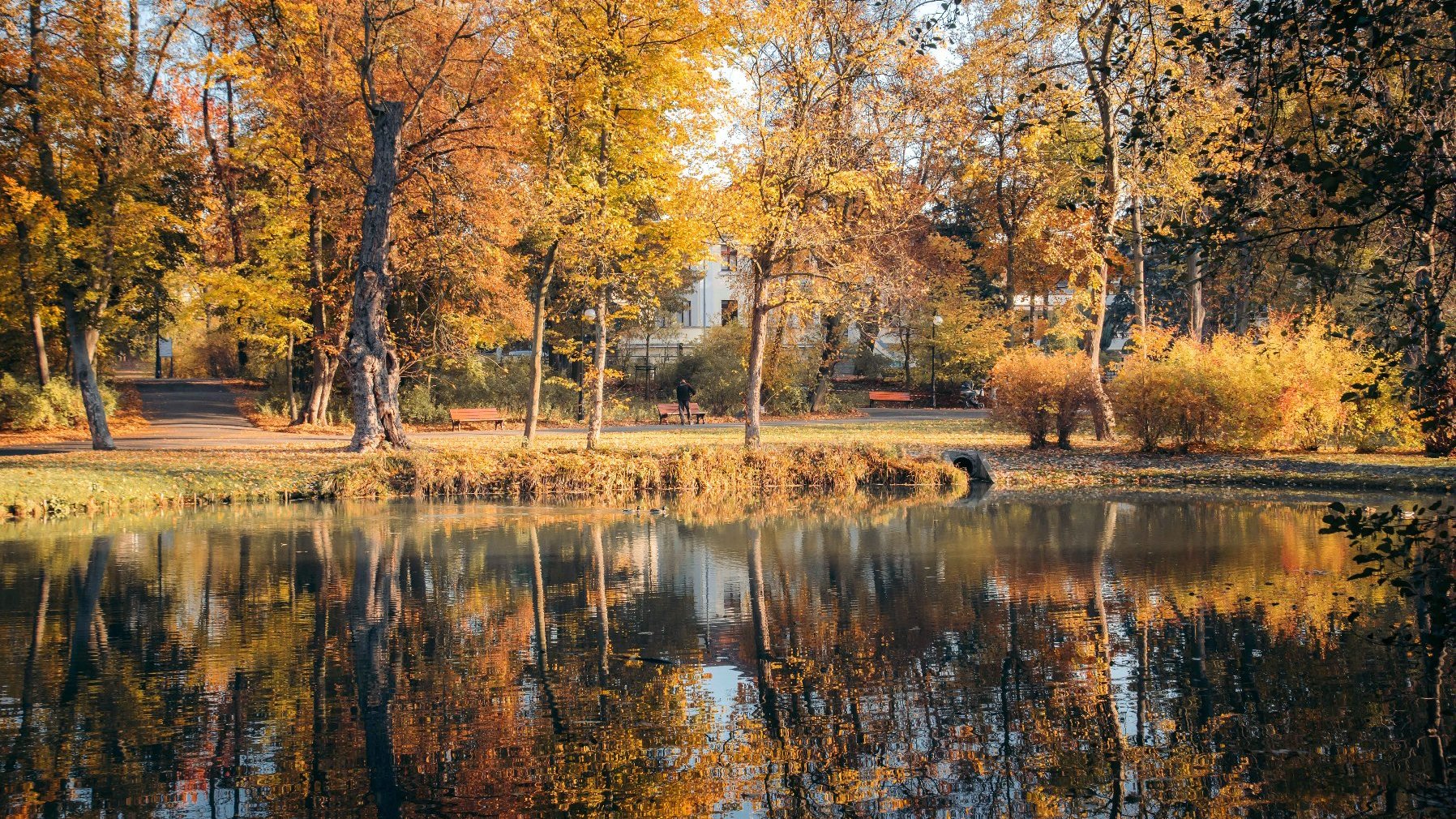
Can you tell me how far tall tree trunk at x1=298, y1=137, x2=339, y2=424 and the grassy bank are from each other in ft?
29.1

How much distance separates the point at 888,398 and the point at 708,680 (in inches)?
1615

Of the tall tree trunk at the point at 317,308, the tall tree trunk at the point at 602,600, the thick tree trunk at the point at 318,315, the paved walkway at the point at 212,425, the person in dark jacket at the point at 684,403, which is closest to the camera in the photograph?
the tall tree trunk at the point at 602,600

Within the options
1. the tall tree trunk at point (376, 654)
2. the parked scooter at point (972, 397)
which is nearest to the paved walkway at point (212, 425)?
the parked scooter at point (972, 397)

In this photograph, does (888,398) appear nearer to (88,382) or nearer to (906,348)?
(906,348)

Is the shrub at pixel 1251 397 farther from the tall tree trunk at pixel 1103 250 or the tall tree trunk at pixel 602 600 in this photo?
the tall tree trunk at pixel 602 600

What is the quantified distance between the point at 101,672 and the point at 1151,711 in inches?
302

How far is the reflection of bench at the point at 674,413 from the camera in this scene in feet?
131

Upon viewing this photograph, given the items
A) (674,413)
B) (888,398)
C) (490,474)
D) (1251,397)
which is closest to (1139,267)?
(1251,397)

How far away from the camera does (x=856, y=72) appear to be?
2609 cm

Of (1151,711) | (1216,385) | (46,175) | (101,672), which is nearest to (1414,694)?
(1151,711)

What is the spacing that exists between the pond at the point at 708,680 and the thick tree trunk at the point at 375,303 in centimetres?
958

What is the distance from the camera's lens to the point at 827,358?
154ft

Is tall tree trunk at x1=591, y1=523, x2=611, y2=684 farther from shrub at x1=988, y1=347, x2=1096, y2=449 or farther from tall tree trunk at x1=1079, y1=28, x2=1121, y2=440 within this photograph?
shrub at x1=988, y1=347, x2=1096, y2=449

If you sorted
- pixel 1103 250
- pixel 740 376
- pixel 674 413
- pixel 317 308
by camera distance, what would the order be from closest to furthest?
pixel 1103 250 < pixel 317 308 < pixel 674 413 < pixel 740 376
